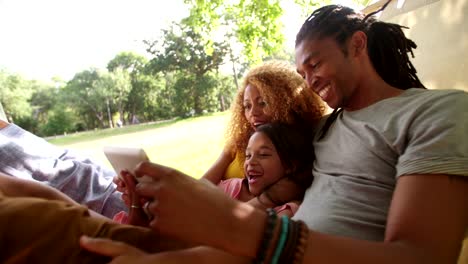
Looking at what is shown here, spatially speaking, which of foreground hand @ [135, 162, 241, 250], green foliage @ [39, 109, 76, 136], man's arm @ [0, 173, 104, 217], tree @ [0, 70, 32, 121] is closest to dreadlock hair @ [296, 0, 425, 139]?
foreground hand @ [135, 162, 241, 250]

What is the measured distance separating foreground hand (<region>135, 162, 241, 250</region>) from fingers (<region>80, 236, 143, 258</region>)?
12cm

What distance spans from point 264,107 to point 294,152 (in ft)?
1.40

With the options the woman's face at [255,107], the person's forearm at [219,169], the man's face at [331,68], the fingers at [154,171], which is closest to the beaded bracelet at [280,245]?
the fingers at [154,171]

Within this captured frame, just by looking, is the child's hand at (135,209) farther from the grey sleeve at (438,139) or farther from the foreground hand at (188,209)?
the grey sleeve at (438,139)

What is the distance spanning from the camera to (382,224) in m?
0.97

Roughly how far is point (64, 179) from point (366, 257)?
56.7 inches

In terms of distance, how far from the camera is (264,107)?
1798 mm

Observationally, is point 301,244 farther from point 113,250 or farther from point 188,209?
point 113,250

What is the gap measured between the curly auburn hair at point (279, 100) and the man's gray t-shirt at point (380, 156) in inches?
18.9

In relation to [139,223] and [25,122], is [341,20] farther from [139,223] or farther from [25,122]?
[25,122]

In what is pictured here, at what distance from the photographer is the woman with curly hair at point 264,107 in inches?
68.2

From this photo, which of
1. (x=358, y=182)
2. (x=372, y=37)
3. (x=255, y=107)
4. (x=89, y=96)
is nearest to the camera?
(x=358, y=182)

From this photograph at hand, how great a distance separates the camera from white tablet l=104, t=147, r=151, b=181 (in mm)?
910

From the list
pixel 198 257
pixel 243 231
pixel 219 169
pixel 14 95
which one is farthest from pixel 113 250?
pixel 14 95
